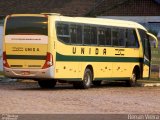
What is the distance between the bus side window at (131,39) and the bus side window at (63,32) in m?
4.73

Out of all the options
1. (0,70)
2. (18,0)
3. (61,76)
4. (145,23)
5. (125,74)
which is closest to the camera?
(61,76)

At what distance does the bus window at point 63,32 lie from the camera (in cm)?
2491

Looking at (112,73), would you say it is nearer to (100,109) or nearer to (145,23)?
(100,109)

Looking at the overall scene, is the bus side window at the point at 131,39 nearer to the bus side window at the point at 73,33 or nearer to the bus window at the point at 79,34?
the bus window at the point at 79,34

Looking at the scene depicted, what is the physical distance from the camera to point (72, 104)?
1870cm

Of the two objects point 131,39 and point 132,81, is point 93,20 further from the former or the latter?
point 132,81

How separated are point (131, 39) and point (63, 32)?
5493 mm

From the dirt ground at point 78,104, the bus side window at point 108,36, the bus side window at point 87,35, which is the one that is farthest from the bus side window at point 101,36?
the dirt ground at point 78,104

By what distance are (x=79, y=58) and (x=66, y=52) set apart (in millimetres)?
1017

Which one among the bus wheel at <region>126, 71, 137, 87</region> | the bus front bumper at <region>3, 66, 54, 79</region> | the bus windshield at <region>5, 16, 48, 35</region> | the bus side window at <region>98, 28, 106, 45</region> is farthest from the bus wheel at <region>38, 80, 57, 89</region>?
the bus wheel at <region>126, 71, 137, 87</region>

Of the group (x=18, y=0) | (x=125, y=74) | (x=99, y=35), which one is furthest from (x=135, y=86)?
(x=18, y=0)

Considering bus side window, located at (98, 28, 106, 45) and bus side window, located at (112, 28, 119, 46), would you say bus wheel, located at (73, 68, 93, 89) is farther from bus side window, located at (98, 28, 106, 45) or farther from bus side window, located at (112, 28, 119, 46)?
bus side window, located at (112, 28, 119, 46)

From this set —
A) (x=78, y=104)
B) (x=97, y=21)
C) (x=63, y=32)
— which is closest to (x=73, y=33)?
(x=63, y=32)

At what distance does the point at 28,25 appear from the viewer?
81.1 ft
